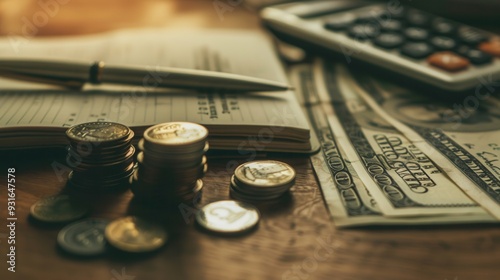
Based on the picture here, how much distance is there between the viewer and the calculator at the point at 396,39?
2.04 feet

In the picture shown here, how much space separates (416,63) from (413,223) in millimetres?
297

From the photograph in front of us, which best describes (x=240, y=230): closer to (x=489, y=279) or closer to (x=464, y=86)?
(x=489, y=279)

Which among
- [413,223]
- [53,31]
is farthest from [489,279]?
[53,31]

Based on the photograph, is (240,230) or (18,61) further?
(18,61)

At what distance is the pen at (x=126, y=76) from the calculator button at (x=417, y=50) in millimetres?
170

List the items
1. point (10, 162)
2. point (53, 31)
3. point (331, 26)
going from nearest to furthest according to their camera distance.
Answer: point (10, 162) < point (331, 26) < point (53, 31)

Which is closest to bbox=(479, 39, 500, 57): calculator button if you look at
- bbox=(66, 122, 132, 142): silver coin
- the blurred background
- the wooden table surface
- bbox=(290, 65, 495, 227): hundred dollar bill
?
the blurred background

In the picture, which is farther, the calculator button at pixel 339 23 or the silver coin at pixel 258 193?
the calculator button at pixel 339 23

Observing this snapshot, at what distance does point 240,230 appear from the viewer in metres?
0.38

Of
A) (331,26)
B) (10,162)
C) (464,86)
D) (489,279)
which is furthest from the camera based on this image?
(331,26)

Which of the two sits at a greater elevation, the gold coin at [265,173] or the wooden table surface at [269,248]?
the gold coin at [265,173]

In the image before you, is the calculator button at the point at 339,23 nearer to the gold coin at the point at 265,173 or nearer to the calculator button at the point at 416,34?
the calculator button at the point at 416,34

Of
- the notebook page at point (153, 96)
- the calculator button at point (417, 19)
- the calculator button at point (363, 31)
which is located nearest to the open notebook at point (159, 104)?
the notebook page at point (153, 96)

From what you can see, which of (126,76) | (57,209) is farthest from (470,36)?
(57,209)
